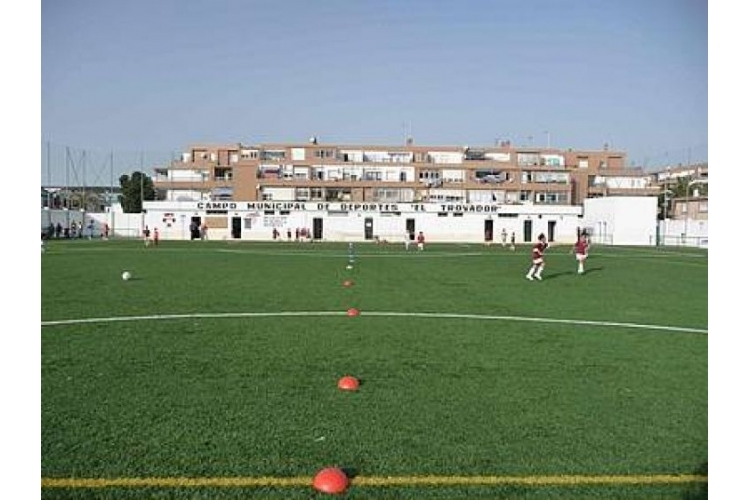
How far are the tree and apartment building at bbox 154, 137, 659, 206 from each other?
6479 mm

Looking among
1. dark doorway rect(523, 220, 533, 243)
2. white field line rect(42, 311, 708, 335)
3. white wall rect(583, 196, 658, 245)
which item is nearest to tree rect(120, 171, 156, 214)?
dark doorway rect(523, 220, 533, 243)

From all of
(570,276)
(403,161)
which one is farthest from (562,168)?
(570,276)

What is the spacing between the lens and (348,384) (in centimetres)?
660

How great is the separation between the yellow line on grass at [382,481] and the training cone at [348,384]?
2.32 m

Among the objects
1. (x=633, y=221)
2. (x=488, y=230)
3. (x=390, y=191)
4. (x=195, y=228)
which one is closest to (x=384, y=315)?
(x=195, y=228)

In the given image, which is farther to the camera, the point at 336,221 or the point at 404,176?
the point at 404,176

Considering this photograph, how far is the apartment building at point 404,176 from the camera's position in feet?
286

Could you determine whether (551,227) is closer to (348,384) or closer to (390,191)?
(390,191)

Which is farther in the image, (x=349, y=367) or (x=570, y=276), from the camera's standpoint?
(x=570, y=276)

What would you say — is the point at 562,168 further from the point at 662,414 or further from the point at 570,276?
the point at 662,414

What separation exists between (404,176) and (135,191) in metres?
44.4

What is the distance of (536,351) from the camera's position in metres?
8.88

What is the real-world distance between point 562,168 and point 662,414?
302 ft

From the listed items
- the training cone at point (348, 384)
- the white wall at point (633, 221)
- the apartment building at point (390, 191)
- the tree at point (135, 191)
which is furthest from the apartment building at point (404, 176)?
the training cone at point (348, 384)
